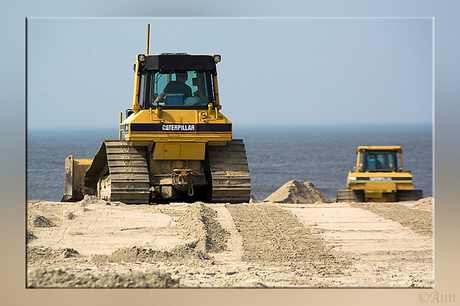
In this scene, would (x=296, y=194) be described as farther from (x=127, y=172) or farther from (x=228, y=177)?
(x=127, y=172)

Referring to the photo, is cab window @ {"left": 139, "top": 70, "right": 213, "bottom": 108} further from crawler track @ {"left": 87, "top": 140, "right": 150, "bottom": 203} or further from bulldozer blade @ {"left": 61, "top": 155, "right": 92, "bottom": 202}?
bulldozer blade @ {"left": 61, "top": 155, "right": 92, "bottom": 202}

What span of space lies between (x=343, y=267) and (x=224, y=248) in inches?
66.7

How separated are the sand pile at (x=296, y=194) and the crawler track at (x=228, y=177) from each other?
19.6ft

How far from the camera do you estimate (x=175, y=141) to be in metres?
10.6

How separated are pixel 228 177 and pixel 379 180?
8.41 metres

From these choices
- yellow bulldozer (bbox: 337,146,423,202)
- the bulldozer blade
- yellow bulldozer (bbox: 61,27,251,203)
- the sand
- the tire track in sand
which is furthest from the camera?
yellow bulldozer (bbox: 337,146,423,202)

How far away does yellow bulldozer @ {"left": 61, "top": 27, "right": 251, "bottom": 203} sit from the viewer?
1059 cm

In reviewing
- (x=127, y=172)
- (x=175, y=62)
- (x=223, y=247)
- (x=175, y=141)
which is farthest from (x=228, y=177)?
(x=223, y=247)

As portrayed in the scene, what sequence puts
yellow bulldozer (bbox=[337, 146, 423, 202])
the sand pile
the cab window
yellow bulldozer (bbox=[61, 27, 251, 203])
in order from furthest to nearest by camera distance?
yellow bulldozer (bbox=[337, 146, 423, 202]) → the sand pile → the cab window → yellow bulldozer (bbox=[61, 27, 251, 203])

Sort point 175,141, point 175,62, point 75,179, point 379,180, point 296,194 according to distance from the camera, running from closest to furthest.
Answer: point 175,141 → point 175,62 → point 75,179 → point 379,180 → point 296,194

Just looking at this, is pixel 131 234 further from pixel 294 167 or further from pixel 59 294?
pixel 294 167

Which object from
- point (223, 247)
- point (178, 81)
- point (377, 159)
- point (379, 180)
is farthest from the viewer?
point (377, 159)

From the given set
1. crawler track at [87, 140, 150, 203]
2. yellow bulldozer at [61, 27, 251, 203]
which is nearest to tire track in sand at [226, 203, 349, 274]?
yellow bulldozer at [61, 27, 251, 203]

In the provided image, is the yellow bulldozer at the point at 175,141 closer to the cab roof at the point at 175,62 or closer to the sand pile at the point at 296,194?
the cab roof at the point at 175,62
